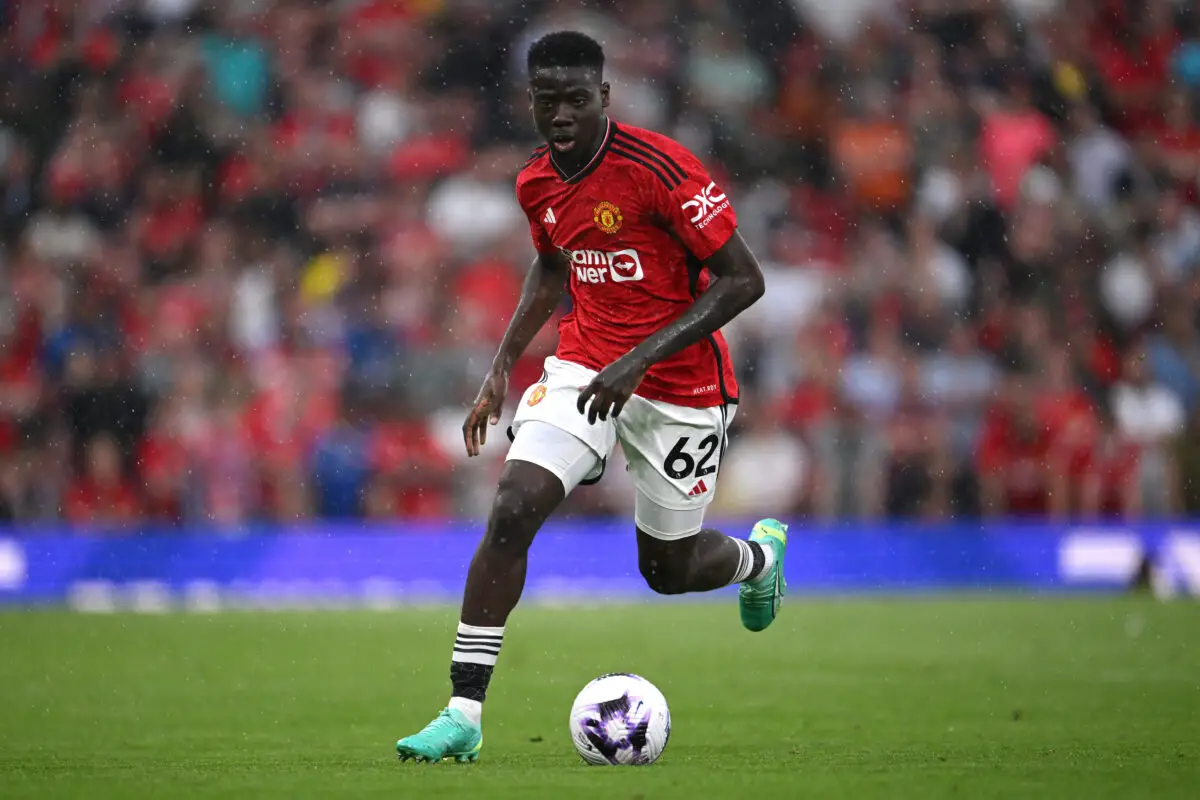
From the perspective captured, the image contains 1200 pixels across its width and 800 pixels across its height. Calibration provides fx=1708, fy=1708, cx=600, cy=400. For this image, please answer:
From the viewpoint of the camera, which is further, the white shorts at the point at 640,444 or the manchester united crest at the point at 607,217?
the manchester united crest at the point at 607,217

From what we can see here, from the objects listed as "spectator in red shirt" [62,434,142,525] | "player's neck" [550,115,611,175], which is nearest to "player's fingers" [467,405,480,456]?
"player's neck" [550,115,611,175]

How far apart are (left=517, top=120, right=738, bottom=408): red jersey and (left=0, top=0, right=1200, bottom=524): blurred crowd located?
909 centimetres

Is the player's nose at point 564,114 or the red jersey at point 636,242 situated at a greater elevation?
the player's nose at point 564,114

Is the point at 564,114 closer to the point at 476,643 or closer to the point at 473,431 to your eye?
the point at 473,431

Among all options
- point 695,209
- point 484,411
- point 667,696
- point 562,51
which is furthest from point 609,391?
point 667,696

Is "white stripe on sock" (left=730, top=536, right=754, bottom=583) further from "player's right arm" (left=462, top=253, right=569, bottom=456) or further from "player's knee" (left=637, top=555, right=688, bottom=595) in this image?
"player's right arm" (left=462, top=253, right=569, bottom=456)

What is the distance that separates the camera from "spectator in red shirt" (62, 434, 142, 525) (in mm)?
15891

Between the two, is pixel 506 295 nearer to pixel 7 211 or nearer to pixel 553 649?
pixel 7 211

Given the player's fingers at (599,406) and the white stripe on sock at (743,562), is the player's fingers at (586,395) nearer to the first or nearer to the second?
the player's fingers at (599,406)

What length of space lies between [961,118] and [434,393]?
22.7 ft

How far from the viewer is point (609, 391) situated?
6.10m

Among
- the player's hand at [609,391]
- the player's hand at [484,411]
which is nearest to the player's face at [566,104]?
the player's hand at [609,391]

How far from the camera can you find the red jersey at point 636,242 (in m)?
6.47

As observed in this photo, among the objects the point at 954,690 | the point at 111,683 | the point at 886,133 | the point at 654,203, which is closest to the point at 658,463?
the point at 654,203
